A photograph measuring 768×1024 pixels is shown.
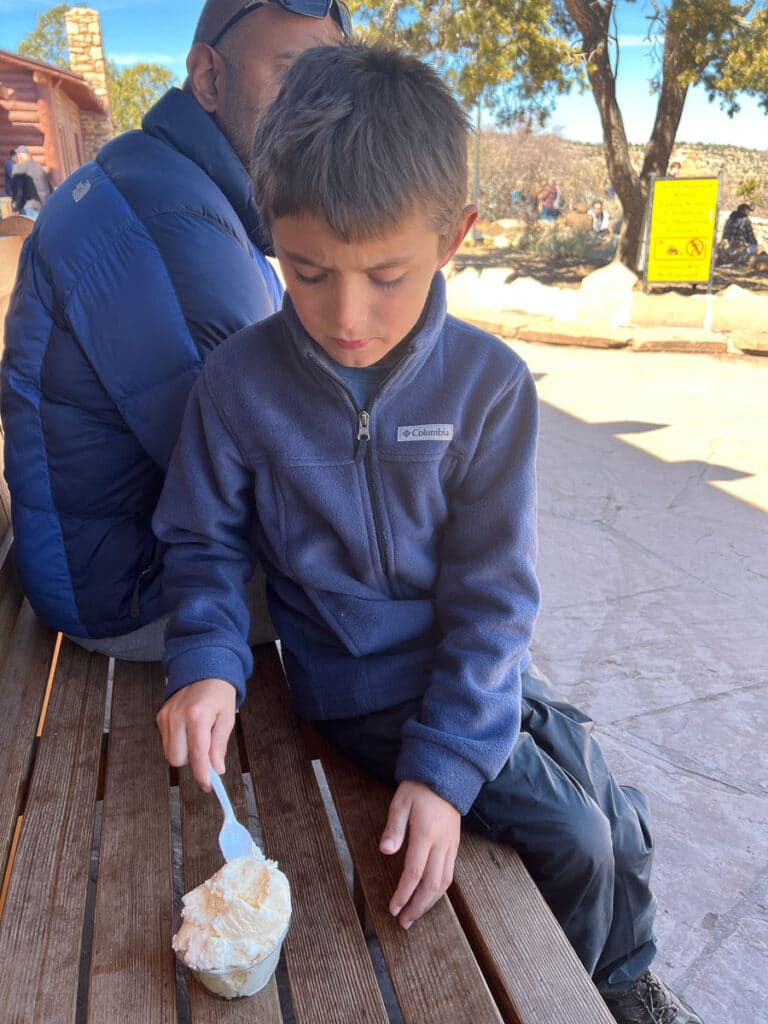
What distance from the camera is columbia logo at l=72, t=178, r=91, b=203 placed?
59.4 inches

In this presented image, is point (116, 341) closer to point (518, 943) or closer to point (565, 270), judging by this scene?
point (518, 943)

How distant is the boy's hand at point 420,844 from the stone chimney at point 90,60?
24.5m

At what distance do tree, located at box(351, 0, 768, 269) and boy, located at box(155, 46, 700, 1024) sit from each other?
36.5 ft

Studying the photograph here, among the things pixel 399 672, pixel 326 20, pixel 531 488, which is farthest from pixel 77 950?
pixel 326 20

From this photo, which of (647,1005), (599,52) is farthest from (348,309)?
(599,52)

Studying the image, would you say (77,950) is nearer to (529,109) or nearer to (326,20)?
(326,20)

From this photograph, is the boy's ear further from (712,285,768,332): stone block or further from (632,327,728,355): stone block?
(712,285,768,332): stone block

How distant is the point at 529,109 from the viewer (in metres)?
12.7

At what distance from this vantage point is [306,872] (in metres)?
1.21

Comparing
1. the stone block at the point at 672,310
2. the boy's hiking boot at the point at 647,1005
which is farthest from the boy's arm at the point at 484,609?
the stone block at the point at 672,310

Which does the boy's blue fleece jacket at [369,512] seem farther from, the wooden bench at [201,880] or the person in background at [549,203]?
the person in background at [549,203]

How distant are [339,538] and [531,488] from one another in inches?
12.0

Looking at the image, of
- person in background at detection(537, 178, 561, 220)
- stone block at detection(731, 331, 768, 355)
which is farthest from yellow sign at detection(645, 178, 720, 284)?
person in background at detection(537, 178, 561, 220)

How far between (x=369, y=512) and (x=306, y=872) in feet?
1.70
